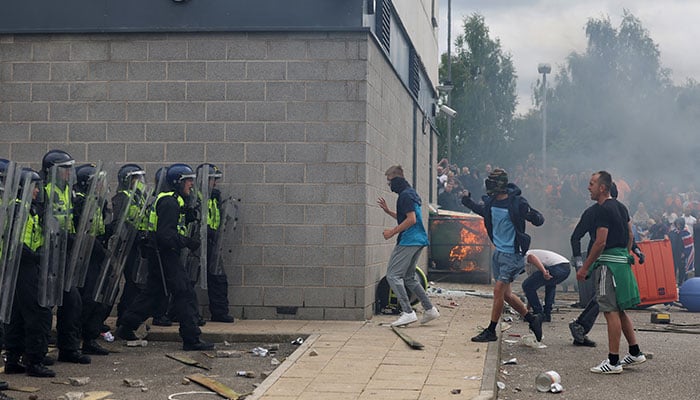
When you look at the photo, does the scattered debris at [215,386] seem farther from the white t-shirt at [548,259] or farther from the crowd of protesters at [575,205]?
the crowd of protesters at [575,205]

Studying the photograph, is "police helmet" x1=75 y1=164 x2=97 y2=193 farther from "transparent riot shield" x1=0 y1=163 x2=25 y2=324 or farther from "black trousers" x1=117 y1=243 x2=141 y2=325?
"transparent riot shield" x1=0 y1=163 x2=25 y2=324

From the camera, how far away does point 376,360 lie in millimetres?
9227

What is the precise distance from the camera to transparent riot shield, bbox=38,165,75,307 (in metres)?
8.79

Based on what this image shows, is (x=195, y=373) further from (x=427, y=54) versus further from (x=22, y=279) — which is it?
(x=427, y=54)

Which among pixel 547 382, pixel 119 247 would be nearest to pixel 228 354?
pixel 119 247

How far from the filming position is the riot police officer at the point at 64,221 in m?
9.14

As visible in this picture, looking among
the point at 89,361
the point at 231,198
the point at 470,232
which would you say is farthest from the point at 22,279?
the point at 470,232

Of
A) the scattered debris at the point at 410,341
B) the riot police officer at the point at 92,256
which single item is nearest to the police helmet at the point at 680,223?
the scattered debris at the point at 410,341

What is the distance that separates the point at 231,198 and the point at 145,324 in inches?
72.3

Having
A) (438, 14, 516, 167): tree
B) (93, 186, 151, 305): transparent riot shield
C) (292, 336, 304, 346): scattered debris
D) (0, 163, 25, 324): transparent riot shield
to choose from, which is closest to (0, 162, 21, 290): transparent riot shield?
(0, 163, 25, 324): transparent riot shield

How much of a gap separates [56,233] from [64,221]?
8.2 inches

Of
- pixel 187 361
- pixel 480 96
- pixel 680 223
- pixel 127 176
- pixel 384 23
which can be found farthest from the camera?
pixel 480 96

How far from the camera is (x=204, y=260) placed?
37.9 ft

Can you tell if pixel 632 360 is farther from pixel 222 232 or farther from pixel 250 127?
pixel 250 127
